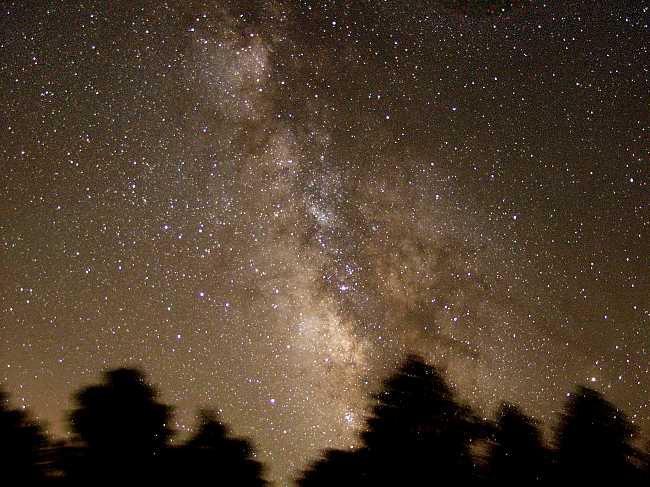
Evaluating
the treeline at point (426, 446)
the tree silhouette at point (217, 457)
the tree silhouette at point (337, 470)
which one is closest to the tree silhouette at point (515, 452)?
the treeline at point (426, 446)

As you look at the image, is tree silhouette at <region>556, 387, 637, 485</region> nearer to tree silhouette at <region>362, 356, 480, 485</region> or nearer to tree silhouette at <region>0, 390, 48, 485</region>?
tree silhouette at <region>362, 356, 480, 485</region>

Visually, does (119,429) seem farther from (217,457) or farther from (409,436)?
(409,436)

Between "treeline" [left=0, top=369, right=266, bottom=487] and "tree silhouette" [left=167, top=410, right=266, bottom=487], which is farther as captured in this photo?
"tree silhouette" [left=167, top=410, right=266, bottom=487]

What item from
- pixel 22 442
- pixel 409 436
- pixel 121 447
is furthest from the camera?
pixel 409 436

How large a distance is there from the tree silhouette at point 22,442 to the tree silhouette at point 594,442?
28.1 feet

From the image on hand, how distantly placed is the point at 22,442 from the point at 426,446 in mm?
6410

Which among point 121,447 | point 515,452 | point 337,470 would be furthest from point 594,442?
point 121,447

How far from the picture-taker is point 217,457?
9109 mm

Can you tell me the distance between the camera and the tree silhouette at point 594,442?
895cm

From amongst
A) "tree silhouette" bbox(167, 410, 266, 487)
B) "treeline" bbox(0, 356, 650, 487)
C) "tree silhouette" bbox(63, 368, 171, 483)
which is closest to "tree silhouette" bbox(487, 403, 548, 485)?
"treeline" bbox(0, 356, 650, 487)

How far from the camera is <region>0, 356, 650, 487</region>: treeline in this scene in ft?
26.8

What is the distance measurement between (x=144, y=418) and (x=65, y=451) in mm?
1305

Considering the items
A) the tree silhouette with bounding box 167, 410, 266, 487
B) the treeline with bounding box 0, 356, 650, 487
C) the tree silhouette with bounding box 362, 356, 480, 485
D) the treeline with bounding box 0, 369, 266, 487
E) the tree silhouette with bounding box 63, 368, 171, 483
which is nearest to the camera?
the treeline with bounding box 0, 369, 266, 487

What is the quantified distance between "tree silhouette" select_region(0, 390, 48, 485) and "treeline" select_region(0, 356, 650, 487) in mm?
1400
